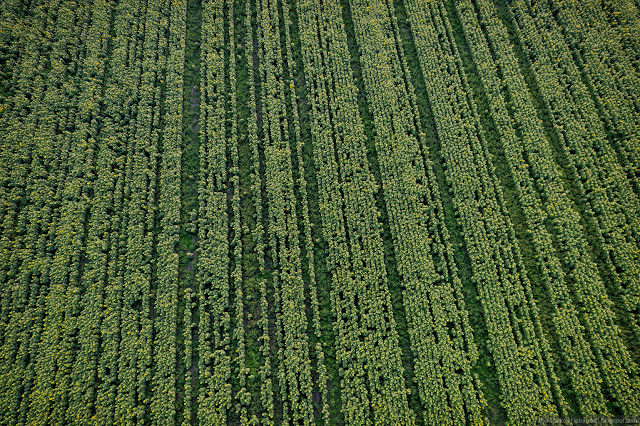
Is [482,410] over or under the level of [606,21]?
under

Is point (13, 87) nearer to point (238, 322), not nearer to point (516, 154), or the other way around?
point (238, 322)

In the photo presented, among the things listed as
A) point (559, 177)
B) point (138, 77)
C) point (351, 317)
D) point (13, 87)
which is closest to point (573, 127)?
point (559, 177)

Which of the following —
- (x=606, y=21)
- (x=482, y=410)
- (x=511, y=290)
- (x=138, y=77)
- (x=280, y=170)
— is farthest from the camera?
(x=606, y=21)

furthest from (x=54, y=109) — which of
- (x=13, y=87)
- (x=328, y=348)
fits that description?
(x=328, y=348)

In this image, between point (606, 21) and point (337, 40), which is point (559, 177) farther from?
point (337, 40)

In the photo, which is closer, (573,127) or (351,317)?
(351,317)

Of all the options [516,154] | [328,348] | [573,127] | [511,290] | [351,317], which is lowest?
[328,348]

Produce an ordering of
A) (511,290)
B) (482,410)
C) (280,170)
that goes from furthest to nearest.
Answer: (280,170)
(511,290)
(482,410)
